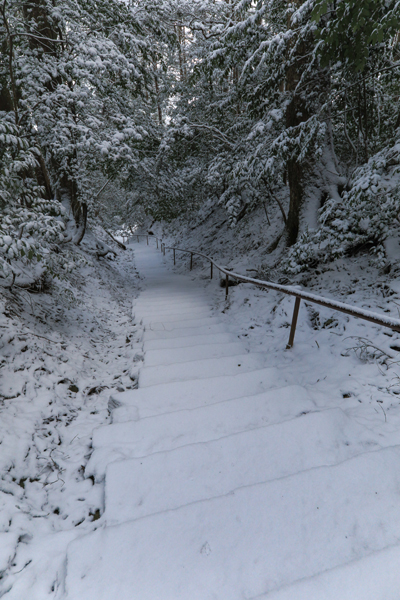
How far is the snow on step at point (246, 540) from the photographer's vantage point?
4.91 feet

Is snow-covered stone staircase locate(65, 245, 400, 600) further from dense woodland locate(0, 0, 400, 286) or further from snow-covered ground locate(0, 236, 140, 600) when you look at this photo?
dense woodland locate(0, 0, 400, 286)

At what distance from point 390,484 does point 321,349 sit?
7.50 feet

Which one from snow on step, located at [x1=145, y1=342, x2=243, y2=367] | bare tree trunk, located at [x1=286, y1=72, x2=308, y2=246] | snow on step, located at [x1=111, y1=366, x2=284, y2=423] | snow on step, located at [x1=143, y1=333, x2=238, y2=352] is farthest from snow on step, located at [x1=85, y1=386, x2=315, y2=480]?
bare tree trunk, located at [x1=286, y1=72, x2=308, y2=246]

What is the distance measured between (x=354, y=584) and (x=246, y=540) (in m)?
0.57

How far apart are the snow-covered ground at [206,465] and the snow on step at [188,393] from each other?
2cm

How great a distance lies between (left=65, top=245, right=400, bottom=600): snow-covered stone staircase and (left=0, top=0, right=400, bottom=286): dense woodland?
2435mm

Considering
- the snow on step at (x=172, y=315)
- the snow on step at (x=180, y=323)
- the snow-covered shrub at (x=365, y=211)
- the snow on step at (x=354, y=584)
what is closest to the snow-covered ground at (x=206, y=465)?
the snow on step at (x=354, y=584)

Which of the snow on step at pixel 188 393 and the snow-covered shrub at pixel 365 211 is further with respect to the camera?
the snow-covered shrub at pixel 365 211

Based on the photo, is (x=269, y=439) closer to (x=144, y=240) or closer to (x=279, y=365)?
(x=279, y=365)

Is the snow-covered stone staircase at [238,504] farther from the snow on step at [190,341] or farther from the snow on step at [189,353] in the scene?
the snow on step at [190,341]

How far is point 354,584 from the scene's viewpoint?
142 centimetres

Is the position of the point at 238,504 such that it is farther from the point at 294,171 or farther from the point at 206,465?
the point at 294,171

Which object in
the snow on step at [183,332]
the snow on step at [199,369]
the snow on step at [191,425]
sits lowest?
the snow on step at [183,332]

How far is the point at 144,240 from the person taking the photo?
108 ft
